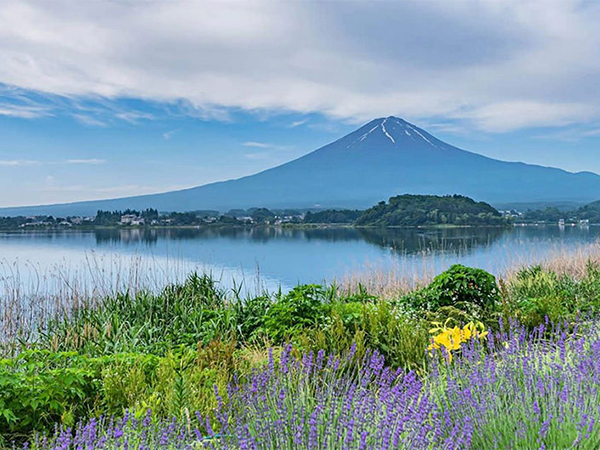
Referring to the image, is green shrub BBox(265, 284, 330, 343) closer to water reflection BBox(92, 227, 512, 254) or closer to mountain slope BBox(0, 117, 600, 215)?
water reflection BBox(92, 227, 512, 254)

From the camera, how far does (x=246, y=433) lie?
2.25 meters

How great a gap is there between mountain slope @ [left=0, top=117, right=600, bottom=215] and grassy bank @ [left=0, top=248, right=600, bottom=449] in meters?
102

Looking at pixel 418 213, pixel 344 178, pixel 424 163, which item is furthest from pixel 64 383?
pixel 424 163

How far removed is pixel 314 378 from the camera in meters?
3.08

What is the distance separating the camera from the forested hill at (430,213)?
4338 centimetres

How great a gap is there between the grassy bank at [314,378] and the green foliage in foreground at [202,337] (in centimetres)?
2

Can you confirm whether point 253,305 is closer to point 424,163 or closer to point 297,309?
point 297,309

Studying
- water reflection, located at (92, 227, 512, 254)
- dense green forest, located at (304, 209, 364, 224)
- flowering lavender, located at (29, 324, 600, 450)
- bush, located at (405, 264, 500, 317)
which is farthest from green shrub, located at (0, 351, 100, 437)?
dense green forest, located at (304, 209, 364, 224)

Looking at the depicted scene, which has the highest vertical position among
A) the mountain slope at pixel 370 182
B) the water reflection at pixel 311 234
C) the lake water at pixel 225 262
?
the mountain slope at pixel 370 182

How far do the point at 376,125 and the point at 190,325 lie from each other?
169m

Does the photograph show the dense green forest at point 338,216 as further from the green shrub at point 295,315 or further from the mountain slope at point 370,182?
the mountain slope at point 370,182

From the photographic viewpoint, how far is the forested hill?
1708 inches

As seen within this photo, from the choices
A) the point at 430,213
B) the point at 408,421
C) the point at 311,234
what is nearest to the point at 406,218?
the point at 430,213

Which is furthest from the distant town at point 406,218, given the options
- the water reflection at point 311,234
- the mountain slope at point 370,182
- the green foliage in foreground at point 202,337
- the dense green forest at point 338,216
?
the mountain slope at point 370,182
